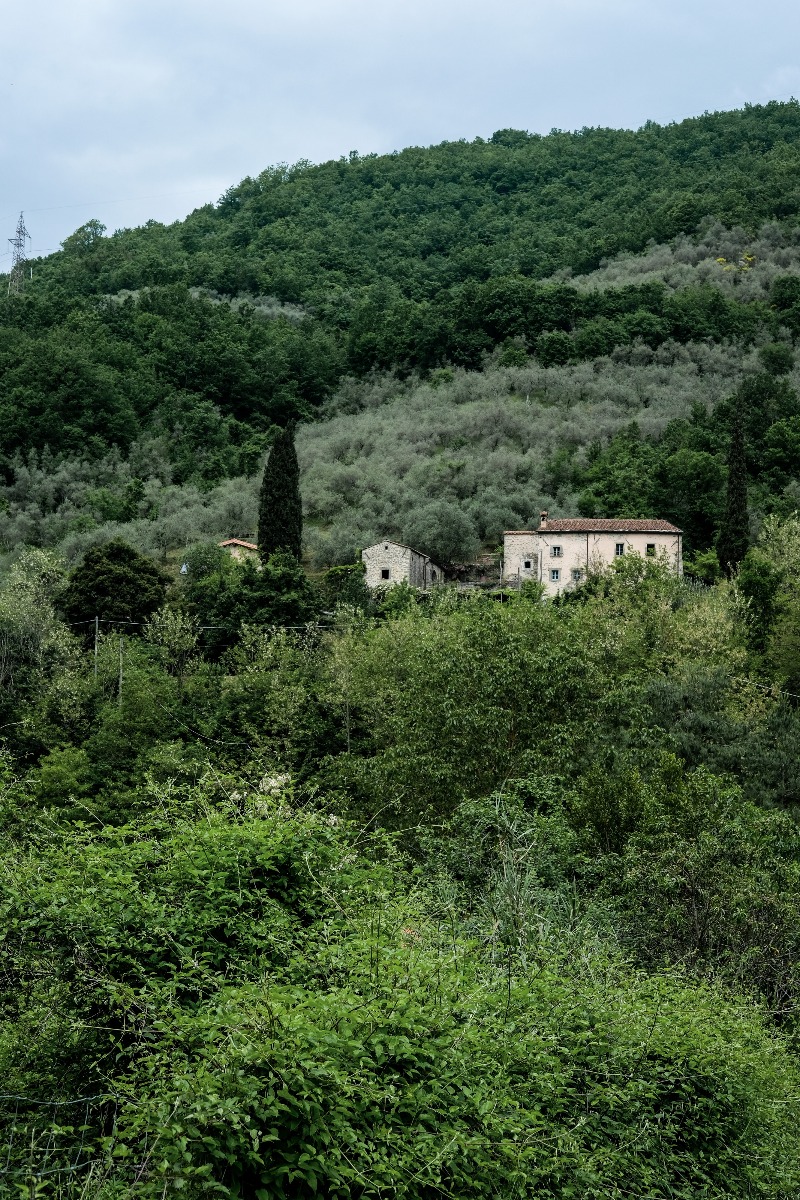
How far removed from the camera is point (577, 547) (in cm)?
5809

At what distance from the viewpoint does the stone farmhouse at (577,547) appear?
56844 mm

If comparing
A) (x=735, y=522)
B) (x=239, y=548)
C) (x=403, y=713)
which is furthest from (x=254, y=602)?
(x=735, y=522)

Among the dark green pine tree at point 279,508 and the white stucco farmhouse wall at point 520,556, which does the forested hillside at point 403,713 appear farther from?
the white stucco farmhouse wall at point 520,556

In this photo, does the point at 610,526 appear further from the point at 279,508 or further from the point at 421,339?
the point at 421,339

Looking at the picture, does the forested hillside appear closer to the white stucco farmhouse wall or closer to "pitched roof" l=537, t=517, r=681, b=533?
the white stucco farmhouse wall

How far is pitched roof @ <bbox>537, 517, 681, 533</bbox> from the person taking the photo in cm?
5710

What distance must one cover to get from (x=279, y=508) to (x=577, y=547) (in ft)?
45.6

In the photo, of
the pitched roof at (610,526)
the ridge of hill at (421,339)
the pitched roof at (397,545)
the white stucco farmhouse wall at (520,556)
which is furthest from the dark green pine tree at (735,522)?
the pitched roof at (397,545)

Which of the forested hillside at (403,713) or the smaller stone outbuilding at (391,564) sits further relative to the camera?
the smaller stone outbuilding at (391,564)

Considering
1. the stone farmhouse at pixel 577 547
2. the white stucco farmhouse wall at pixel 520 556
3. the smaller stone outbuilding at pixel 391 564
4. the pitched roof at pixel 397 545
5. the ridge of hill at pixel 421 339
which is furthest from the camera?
the ridge of hill at pixel 421 339

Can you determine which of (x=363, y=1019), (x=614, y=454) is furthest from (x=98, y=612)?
(x=363, y=1019)

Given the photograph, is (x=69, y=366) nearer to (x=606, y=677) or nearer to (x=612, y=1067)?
(x=606, y=677)

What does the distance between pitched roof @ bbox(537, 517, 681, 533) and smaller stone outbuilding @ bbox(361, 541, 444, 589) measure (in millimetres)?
6371

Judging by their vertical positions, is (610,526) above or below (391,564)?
above
